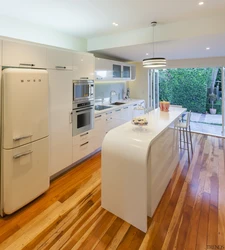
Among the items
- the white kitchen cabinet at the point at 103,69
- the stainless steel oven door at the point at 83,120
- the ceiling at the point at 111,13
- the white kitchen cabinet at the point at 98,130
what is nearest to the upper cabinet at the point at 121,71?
the white kitchen cabinet at the point at 103,69

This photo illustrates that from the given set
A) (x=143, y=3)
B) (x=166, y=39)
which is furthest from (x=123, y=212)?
(x=166, y=39)

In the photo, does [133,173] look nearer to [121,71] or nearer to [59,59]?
[59,59]

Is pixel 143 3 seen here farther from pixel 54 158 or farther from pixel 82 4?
pixel 54 158

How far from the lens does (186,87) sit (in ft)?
22.2

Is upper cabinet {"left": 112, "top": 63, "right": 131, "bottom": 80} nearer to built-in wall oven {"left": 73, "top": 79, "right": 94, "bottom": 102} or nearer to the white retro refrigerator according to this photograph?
built-in wall oven {"left": 73, "top": 79, "right": 94, "bottom": 102}

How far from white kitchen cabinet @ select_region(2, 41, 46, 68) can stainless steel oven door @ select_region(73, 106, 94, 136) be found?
3.47 feet

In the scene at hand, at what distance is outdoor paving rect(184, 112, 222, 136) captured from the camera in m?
6.17

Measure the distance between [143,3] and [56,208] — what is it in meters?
3.02

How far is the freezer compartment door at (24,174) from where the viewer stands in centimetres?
211

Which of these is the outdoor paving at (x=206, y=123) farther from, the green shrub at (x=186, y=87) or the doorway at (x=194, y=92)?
the green shrub at (x=186, y=87)

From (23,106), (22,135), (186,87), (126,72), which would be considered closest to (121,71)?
(126,72)

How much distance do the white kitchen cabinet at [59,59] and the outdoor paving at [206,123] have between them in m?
4.89

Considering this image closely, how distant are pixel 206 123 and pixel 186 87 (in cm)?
154

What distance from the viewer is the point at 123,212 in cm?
213
